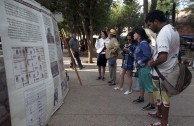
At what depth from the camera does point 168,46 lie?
4828 mm

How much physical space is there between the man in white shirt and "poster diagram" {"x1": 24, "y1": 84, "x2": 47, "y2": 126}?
5.48ft

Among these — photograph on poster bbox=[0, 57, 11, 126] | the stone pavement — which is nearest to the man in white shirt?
the stone pavement

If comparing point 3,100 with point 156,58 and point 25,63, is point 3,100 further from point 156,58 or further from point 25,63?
point 156,58

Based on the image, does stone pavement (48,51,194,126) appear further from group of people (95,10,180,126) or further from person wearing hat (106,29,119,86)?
person wearing hat (106,29,119,86)

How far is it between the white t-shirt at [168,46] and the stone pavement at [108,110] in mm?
1131

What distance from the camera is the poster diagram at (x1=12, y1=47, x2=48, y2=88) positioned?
3.48m

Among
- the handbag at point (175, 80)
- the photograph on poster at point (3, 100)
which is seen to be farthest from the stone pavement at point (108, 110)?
the photograph on poster at point (3, 100)

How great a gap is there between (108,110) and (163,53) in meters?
Result: 2.23

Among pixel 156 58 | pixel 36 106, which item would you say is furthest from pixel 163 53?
pixel 36 106

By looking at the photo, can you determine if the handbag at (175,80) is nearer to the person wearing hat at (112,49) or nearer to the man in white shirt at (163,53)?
the man in white shirt at (163,53)

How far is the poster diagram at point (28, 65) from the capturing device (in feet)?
11.4

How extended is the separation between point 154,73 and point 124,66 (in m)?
3.32

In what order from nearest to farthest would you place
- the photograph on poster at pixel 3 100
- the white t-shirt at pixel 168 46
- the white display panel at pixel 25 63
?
the photograph on poster at pixel 3 100, the white display panel at pixel 25 63, the white t-shirt at pixel 168 46

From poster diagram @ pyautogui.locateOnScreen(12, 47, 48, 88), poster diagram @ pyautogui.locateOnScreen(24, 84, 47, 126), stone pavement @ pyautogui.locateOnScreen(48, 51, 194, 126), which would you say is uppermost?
poster diagram @ pyautogui.locateOnScreen(12, 47, 48, 88)
